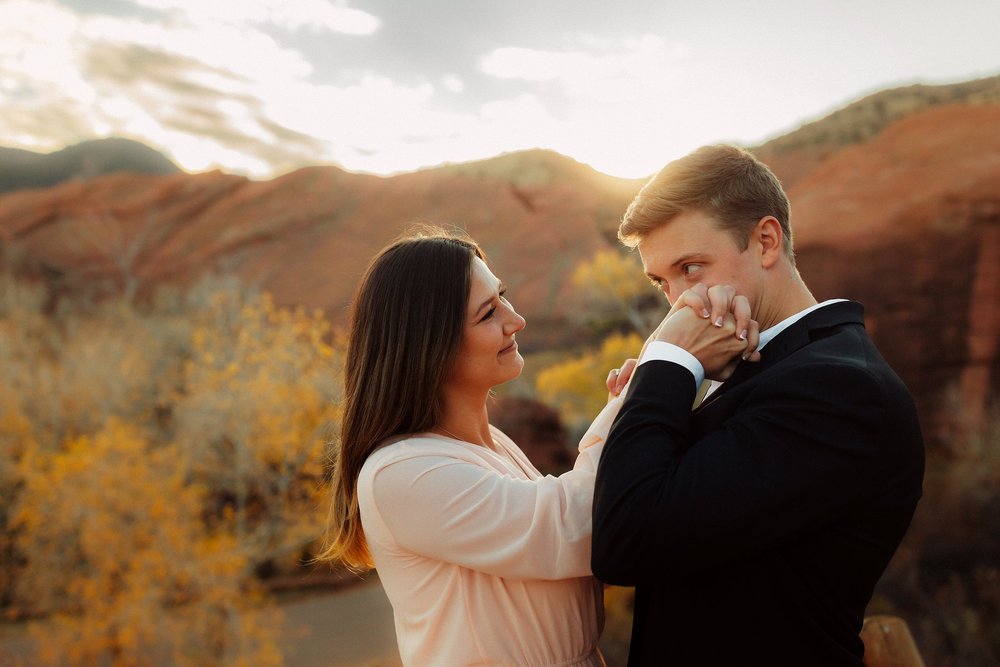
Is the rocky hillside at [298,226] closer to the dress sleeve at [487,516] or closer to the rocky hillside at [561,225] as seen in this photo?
the rocky hillside at [561,225]

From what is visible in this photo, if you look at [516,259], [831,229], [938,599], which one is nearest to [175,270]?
[516,259]

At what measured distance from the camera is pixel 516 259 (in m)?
22.7

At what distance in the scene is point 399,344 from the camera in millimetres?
1829

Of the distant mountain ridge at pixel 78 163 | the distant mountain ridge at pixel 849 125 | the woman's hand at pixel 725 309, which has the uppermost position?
the distant mountain ridge at pixel 78 163

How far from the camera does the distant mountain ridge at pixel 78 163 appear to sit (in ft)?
90.4

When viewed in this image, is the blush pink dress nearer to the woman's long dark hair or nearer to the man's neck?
the woman's long dark hair

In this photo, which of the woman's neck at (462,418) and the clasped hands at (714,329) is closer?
the clasped hands at (714,329)

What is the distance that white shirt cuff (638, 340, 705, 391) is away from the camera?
151 centimetres

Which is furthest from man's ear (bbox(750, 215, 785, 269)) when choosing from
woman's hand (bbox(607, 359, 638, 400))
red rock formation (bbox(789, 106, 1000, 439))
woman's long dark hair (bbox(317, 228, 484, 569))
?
red rock formation (bbox(789, 106, 1000, 439))

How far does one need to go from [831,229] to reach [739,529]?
12.8m

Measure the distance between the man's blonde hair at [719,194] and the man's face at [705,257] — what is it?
20mm

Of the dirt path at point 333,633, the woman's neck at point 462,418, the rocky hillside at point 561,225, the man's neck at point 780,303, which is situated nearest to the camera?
the man's neck at point 780,303

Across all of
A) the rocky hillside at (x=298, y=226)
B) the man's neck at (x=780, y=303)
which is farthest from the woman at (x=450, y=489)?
the rocky hillside at (x=298, y=226)

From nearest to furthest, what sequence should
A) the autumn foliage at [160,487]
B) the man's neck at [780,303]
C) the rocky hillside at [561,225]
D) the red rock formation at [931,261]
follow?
the man's neck at [780,303]
the autumn foliage at [160,487]
the red rock formation at [931,261]
the rocky hillside at [561,225]
